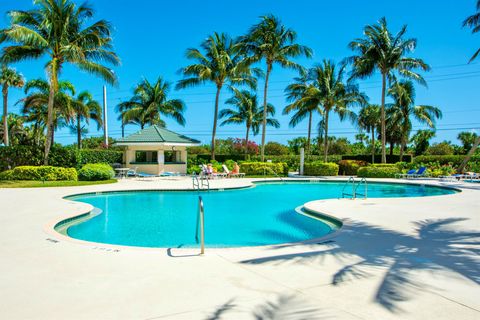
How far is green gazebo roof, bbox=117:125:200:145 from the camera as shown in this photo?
2517 cm

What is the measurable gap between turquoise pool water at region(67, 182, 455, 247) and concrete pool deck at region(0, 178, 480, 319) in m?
1.56

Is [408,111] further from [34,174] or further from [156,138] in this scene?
[34,174]

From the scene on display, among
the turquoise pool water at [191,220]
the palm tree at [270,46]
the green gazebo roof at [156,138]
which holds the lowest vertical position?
the turquoise pool water at [191,220]

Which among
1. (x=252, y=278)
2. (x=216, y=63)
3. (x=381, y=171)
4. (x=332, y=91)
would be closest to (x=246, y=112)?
(x=216, y=63)

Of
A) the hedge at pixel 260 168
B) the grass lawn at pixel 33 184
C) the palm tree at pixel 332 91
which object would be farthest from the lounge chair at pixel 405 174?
the grass lawn at pixel 33 184

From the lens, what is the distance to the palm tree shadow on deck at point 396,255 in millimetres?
4121

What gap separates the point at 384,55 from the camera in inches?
986

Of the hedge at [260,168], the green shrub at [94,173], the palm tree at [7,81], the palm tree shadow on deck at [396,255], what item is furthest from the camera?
the palm tree at [7,81]

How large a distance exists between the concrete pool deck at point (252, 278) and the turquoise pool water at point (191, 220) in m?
1.56

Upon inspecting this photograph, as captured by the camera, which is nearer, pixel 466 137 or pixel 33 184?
pixel 33 184

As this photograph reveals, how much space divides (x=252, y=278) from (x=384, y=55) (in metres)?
24.5

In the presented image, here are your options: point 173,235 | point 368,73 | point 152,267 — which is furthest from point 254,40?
point 152,267

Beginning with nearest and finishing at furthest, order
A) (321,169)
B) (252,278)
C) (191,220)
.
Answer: (252,278) → (191,220) → (321,169)

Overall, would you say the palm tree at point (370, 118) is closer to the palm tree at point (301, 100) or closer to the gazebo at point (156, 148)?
the palm tree at point (301, 100)
